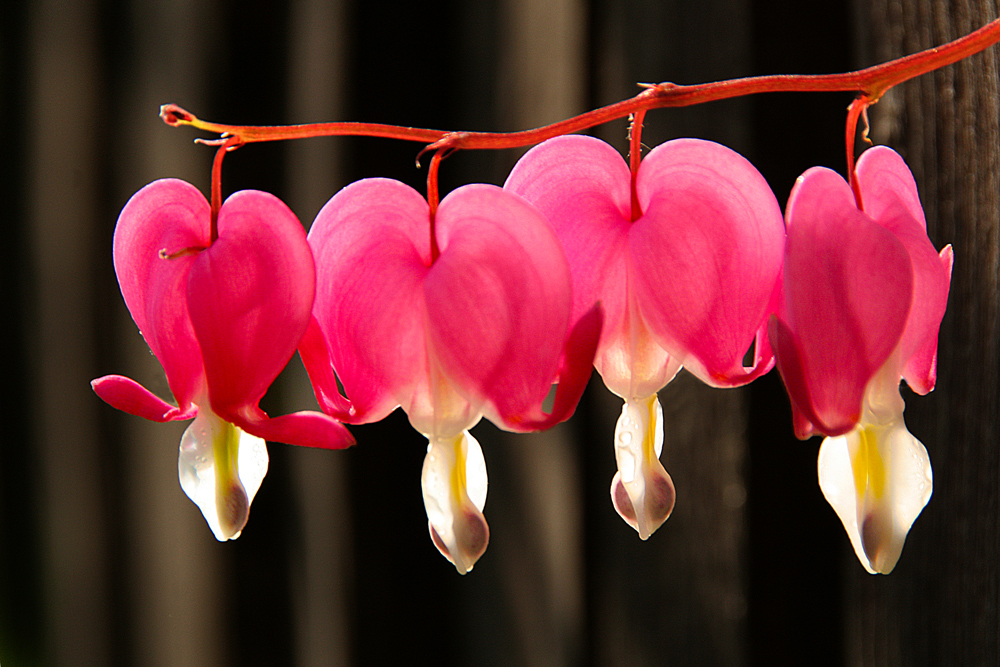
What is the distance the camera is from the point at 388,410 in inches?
9.8

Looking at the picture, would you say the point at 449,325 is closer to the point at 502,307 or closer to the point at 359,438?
the point at 502,307

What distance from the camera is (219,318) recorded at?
0.23m

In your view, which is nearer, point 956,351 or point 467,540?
point 467,540

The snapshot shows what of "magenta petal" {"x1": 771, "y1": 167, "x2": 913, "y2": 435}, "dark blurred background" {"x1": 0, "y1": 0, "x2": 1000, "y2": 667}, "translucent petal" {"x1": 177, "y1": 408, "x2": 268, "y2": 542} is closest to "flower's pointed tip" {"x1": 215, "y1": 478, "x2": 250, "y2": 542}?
"translucent petal" {"x1": 177, "y1": 408, "x2": 268, "y2": 542}

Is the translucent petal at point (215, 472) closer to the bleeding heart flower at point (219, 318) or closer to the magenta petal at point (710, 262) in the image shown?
the bleeding heart flower at point (219, 318)

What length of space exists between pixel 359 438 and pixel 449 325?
491mm

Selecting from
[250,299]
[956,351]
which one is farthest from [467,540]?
[956,351]

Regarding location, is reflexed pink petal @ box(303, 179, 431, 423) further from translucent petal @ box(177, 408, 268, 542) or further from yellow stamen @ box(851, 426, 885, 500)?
yellow stamen @ box(851, 426, 885, 500)

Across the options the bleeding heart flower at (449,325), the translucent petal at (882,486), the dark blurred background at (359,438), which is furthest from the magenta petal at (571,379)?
the dark blurred background at (359,438)

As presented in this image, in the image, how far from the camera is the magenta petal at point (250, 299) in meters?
0.23

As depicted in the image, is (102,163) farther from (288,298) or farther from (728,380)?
(728,380)

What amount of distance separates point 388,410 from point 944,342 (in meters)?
0.45

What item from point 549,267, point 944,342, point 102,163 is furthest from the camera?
point 102,163

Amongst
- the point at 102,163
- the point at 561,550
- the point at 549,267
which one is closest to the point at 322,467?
the point at 561,550
